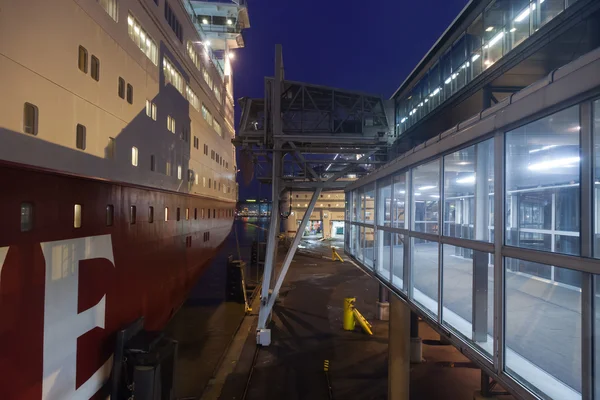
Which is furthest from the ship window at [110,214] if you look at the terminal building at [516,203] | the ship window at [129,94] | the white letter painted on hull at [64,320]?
the terminal building at [516,203]

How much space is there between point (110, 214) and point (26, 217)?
2.73 m

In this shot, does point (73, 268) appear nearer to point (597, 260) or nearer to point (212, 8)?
point (597, 260)

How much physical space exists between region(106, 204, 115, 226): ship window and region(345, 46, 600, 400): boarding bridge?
269 inches

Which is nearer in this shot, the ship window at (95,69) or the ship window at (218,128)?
the ship window at (95,69)

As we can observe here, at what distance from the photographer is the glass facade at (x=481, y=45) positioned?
7.12 m

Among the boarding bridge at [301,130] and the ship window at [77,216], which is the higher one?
the boarding bridge at [301,130]

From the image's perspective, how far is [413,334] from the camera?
1038cm

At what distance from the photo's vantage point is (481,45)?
348 inches

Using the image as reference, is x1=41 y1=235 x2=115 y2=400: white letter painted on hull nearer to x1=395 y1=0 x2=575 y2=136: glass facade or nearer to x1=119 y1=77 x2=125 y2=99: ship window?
x1=119 y1=77 x2=125 y2=99: ship window

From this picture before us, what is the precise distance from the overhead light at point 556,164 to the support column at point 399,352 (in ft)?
16.0

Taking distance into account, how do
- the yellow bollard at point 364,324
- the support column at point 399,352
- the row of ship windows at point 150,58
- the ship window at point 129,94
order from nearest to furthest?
the support column at point 399,352, the row of ship windows at point 150,58, the ship window at point 129,94, the yellow bollard at point 364,324

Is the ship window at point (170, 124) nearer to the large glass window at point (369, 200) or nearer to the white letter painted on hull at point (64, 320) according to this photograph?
the white letter painted on hull at point (64, 320)

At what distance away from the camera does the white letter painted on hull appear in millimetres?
6051

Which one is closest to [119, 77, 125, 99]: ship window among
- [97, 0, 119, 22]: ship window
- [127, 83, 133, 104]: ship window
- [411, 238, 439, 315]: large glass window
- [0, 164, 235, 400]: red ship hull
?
[127, 83, 133, 104]: ship window
